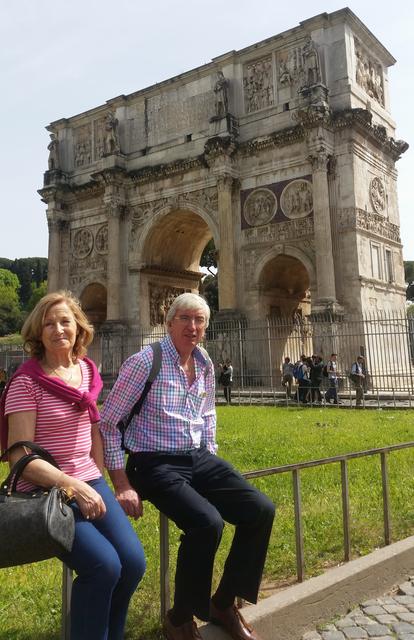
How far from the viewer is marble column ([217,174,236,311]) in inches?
877

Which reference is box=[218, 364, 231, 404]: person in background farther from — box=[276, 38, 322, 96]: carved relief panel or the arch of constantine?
box=[276, 38, 322, 96]: carved relief panel

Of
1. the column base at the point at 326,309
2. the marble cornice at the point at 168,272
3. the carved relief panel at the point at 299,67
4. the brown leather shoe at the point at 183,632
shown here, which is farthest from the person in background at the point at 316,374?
the brown leather shoe at the point at 183,632

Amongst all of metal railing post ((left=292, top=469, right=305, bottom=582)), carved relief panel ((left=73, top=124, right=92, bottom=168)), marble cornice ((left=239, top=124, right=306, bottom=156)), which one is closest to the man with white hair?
metal railing post ((left=292, top=469, right=305, bottom=582))

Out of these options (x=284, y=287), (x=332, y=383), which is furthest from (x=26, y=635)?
(x=284, y=287)

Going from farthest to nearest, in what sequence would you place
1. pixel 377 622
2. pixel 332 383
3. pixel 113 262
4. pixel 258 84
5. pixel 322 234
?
pixel 113 262, pixel 258 84, pixel 322 234, pixel 332 383, pixel 377 622

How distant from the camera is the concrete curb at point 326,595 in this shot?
11.0 ft

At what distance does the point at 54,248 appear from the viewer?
2814 cm

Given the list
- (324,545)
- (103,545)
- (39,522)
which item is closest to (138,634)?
(103,545)

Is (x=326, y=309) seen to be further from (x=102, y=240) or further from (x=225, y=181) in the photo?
(x=102, y=240)

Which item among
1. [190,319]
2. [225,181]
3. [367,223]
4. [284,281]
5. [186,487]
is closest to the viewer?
[186,487]

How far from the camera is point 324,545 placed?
4.61 meters

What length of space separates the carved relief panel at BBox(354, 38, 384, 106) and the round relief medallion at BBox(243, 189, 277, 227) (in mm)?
5561

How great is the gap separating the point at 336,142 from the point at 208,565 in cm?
2017

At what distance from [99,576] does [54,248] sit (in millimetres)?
27056
